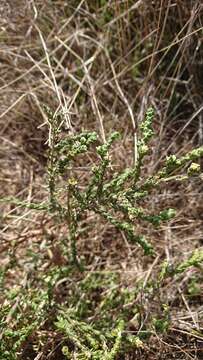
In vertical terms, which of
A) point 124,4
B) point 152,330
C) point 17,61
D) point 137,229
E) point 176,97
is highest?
point 124,4

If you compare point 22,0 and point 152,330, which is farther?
point 22,0

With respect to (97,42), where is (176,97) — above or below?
below

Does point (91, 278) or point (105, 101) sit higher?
point (105, 101)

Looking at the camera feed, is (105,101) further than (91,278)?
Yes

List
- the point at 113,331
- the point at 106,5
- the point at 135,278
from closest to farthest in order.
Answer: the point at 113,331, the point at 135,278, the point at 106,5

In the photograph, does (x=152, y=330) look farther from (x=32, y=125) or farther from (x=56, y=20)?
(x=56, y=20)

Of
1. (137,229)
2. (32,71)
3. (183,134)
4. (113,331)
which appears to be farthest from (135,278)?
(32,71)

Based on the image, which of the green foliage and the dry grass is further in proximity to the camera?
the dry grass

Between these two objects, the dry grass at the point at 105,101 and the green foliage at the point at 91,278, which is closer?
the green foliage at the point at 91,278
